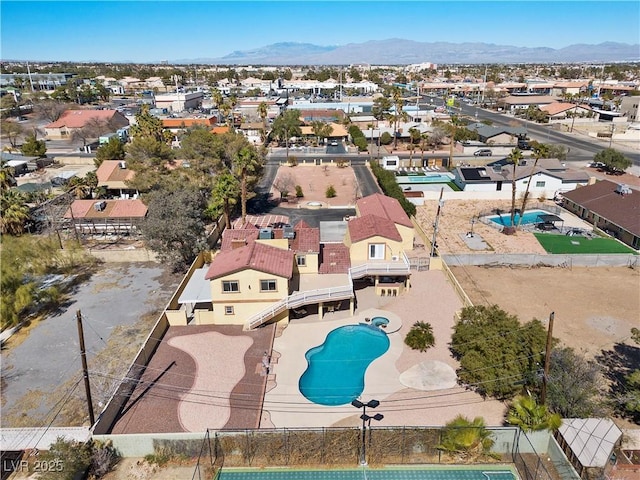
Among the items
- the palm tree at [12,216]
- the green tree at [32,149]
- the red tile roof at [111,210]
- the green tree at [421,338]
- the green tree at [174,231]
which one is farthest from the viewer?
the green tree at [32,149]

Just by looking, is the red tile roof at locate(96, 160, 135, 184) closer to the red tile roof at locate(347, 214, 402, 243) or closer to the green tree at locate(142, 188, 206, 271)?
the green tree at locate(142, 188, 206, 271)

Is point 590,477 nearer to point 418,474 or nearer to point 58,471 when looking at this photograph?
point 418,474

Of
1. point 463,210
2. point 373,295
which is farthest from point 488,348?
point 463,210

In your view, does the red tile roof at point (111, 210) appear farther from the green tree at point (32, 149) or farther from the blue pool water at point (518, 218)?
the blue pool water at point (518, 218)

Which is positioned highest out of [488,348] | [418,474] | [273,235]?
[273,235]

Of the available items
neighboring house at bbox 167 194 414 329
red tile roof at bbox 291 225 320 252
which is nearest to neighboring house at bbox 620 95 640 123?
neighboring house at bbox 167 194 414 329

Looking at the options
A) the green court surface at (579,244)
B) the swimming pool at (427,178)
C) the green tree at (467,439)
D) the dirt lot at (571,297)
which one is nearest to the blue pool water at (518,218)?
the green court surface at (579,244)
